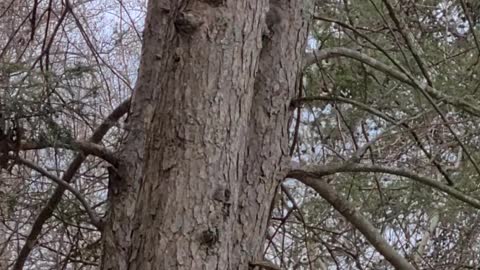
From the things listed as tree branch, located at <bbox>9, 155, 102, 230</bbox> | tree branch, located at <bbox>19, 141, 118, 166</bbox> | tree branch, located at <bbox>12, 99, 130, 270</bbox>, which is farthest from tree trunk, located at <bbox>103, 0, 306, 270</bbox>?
tree branch, located at <bbox>12, 99, 130, 270</bbox>

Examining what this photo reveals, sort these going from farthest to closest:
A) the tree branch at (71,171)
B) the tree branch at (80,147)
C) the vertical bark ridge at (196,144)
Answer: the tree branch at (71,171) → the tree branch at (80,147) → the vertical bark ridge at (196,144)

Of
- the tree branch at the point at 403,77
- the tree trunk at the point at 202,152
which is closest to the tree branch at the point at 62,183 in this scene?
the tree trunk at the point at 202,152

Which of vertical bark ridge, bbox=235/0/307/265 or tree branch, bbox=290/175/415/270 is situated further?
tree branch, bbox=290/175/415/270

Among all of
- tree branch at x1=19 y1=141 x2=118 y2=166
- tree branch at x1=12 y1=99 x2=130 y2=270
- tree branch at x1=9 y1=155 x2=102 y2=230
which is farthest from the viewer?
tree branch at x1=12 y1=99 x2=130 y2=270

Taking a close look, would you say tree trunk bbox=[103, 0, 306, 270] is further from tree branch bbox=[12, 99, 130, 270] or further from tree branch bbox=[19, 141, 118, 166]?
tree branch bbox=[12, 99, 130, 270]

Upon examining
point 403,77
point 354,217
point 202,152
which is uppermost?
point 403,77

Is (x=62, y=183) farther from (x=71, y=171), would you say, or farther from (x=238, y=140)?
(x=238, y=140)

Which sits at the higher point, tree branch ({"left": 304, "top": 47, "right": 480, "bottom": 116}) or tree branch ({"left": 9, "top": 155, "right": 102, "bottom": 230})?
tree branch ({"left": 304, "top": 47, "right": 480, "bottom": 116})

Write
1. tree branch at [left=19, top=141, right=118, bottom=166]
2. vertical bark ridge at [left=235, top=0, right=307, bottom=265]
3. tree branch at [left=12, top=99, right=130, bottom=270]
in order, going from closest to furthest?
vertical bark ridge at [left=235, top=0, right=307, bottom=265]
tree branch at [left=19, top=141, right=118, bottom=166]
tree branch at [left=12, top=99, right=130, bottom=270]

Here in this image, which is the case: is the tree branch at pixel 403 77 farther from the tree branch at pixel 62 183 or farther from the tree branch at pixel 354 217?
the tree branch at pixel 62 183

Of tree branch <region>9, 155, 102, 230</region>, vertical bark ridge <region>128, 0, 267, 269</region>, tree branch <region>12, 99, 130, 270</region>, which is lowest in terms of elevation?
vertical bark ridge <region>128, 0, 267, 269</region>

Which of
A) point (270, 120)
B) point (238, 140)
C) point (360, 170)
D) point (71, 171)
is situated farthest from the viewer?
point (71, 171)

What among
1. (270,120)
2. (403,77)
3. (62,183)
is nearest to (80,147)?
(62,183)

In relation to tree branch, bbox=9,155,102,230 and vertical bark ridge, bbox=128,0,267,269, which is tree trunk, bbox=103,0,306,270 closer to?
vertical bark ridge, bbox=128,0,267,269
